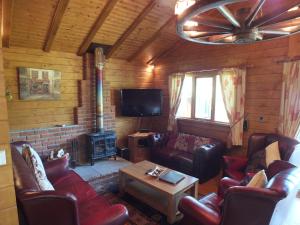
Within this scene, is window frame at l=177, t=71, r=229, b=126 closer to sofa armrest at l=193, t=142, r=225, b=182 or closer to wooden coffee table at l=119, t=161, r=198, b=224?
sofa armrest at l=193, t=142, r=225, b=182

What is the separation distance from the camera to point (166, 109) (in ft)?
17.2

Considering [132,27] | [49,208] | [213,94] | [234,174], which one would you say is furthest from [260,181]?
[132,27]

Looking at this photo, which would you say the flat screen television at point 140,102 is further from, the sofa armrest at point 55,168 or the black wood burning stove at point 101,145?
the sofa armrest at point 55,168

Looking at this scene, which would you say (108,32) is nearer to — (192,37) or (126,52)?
(126,52)

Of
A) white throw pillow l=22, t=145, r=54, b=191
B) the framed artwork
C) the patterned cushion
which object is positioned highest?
the framed artwork

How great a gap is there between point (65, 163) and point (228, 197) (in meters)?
2.30

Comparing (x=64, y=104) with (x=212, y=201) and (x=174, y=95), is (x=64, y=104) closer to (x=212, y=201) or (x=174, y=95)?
(x=174, y=95)

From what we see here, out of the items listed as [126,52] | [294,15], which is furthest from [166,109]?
[294,15]

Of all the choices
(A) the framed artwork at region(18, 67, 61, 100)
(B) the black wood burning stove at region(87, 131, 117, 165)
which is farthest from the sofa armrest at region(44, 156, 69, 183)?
(A) the framed artwork at region(18, 67, 61, 100)

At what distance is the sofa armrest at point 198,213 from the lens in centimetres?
177

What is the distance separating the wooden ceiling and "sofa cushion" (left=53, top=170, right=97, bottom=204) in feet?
8.01

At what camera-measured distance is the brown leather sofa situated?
3504 mm

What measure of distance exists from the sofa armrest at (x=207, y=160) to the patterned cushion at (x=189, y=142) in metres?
0.25

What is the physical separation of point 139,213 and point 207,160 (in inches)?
60.4
